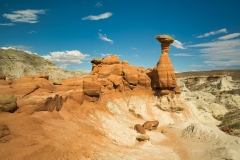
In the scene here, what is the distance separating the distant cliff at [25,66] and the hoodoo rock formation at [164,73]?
20.2 m

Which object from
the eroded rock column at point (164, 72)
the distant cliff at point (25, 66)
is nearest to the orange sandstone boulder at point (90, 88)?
the eroded rock column at point (164, 72)

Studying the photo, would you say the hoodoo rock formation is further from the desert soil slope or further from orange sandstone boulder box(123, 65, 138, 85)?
orange sandstone boulder box(123, 65, 138, 85)

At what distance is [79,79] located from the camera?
19750 mm

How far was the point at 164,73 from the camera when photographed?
27.4 meters

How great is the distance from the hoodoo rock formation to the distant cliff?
20.2 m

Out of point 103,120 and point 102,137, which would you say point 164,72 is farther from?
point 102,137

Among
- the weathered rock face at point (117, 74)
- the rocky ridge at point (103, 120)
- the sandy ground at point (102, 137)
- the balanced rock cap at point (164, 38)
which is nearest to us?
the sandy ground at point (102, 137)

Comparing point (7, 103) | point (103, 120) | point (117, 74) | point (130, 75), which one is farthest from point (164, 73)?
point (7, 103)

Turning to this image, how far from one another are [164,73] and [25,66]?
30.6m

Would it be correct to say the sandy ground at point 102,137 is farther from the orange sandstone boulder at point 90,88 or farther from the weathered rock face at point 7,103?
the orange sandstone boulder at point 90,88

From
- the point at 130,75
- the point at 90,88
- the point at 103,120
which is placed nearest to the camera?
the point at 103,120

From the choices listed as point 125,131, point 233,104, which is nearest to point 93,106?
point 125,131

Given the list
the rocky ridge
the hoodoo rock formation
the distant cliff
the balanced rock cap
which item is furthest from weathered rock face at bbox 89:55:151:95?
the distant cliff

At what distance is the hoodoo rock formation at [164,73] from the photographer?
2750cm
